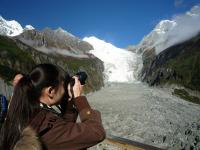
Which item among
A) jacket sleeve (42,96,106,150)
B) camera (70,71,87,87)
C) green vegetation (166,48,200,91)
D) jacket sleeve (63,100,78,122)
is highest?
green vegetation (166,48,200,91)

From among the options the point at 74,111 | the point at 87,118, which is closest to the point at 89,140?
the point at 87,118

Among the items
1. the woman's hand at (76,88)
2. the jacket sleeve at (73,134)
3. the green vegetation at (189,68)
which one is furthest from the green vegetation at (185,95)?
the jacket sleeve at (73,134)

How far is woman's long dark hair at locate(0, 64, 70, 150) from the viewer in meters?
3.77

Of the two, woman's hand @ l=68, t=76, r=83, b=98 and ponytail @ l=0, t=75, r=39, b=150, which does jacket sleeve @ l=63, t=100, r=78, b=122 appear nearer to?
woman's hand @ l=68, t=76, r=83, b=98

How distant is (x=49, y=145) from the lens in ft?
12.4

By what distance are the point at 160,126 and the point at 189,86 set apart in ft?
274

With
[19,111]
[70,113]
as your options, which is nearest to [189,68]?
[70,113]

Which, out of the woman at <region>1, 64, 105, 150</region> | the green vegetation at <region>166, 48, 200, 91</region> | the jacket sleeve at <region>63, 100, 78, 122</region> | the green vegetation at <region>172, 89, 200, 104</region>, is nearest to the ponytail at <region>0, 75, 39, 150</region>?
the woman at <region>1, 64, 105, 150</region>

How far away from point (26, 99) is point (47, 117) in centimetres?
33

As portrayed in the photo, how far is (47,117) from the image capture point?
3822mm

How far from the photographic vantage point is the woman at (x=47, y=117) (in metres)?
3.75

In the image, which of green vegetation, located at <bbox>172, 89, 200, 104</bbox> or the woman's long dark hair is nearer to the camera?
the woman's long dark hair

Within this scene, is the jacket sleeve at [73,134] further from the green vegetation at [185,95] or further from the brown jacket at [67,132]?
the green vegetation at [185,95]

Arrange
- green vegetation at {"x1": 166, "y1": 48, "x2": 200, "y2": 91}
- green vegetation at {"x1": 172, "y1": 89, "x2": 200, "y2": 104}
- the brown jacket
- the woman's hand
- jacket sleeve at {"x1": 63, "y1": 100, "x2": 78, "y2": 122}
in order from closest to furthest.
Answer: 1. the brown jacket
2. the woman's hand
3. jacket sleeve at {"x1": 63, "y1": 100, "x2": 78, "y2": 122}
4. green vegetation at {"x1": 172, "y1": 89, "x2": 200, "y2": 104}
5. green vegetation at {"x1": 166, "y1": 48, "x2": 200, "y2": 91}
